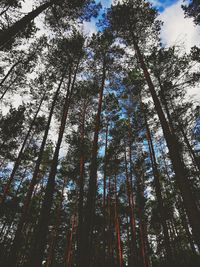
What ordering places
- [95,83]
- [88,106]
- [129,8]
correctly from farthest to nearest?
[88,106]
[95,83]
[129,8]

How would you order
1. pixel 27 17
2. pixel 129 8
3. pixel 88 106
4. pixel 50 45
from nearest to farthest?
pixel 27 17
pixel 129 8
pixel 50 45
pixel 88 106

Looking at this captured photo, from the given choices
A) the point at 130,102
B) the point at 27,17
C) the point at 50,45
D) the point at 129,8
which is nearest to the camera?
the point at 27,17

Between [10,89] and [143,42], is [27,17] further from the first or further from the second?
[10,89]

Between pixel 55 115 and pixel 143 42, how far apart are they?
346 inches

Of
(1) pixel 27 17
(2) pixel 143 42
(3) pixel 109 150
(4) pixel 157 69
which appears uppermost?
(2) pixel 143 42

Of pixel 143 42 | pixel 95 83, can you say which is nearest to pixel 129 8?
pixel 143 42

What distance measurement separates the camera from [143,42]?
11.4 meters

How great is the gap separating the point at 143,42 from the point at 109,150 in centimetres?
858

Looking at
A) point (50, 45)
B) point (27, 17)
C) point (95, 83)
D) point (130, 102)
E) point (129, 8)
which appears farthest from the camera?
point (130, 102)

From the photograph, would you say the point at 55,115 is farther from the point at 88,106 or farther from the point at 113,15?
the point at 113,15

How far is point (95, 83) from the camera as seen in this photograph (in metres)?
14.4

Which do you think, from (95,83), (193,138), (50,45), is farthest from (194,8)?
(50,45)

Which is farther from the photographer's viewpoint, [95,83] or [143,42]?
[95,83]

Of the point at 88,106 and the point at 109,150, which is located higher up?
the point at 88,106
